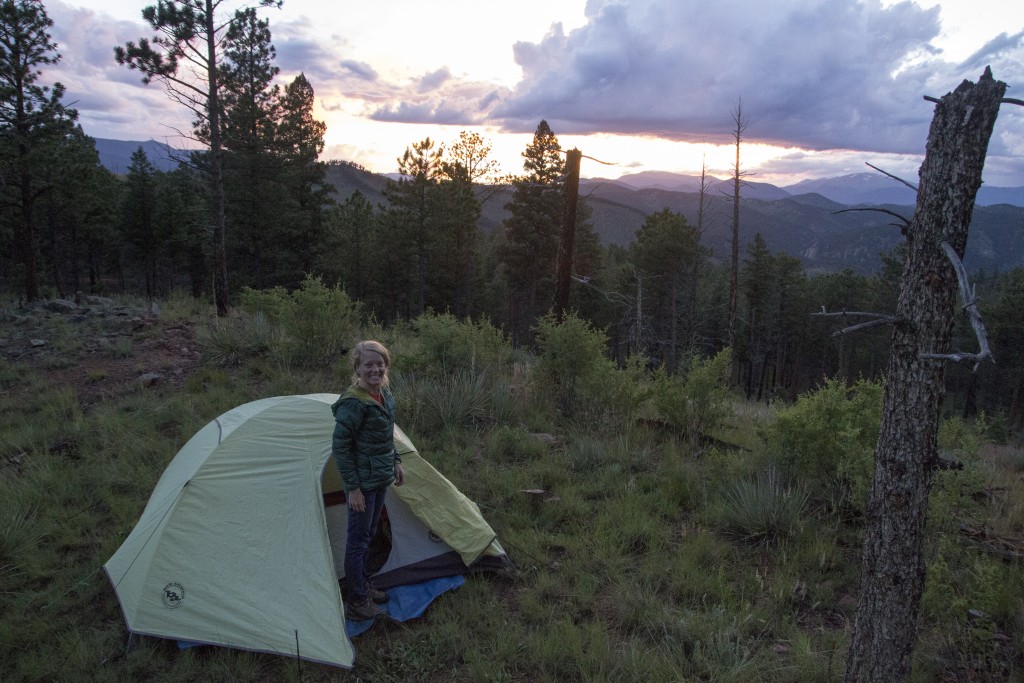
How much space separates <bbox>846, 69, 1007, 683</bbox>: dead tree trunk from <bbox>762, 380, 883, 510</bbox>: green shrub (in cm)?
261

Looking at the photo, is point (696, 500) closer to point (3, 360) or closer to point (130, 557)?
point (130, 557)

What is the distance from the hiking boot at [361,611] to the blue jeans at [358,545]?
29 mm

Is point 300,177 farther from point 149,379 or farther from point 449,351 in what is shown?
point 449,351

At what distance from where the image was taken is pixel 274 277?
97.5 feet

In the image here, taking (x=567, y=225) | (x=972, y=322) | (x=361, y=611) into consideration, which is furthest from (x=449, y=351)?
(x=972, y=322)

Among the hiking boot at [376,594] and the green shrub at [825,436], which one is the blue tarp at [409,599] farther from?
the green shrub at [825,436]

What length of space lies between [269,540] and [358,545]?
655 mm

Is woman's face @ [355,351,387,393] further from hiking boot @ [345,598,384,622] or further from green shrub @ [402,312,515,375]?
green shrub @ [402,312,515,375]

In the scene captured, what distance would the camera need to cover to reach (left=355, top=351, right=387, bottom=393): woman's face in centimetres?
408

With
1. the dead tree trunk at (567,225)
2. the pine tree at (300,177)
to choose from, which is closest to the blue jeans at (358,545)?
the dead tree trunk at (567,225)

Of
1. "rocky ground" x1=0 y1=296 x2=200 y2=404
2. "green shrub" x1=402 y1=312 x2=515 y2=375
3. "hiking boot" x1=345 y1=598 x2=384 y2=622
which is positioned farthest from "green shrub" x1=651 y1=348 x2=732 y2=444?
"rocky ground" x1=0 y1=296 x2=200 y2=404

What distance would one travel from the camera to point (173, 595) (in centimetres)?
403

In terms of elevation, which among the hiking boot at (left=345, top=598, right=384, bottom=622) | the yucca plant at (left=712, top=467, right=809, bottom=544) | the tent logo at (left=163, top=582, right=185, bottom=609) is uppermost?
the yucca plant at (left=712, top=467, right=809, bottom=544)

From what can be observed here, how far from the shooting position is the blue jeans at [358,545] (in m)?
4.18
